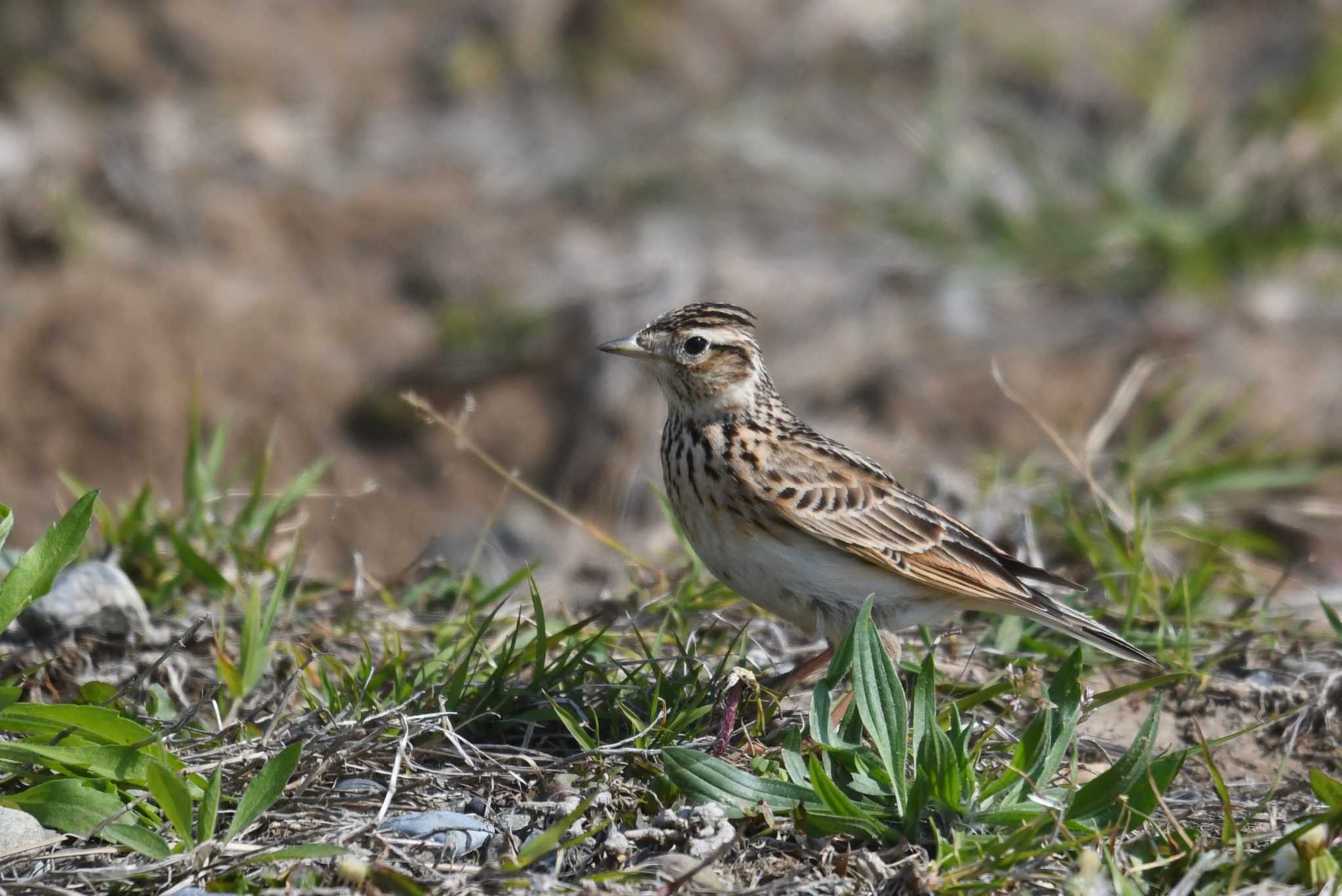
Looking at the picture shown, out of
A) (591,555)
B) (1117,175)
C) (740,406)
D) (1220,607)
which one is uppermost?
(1117,175)

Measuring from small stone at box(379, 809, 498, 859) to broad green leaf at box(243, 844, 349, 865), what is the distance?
224 millimetres

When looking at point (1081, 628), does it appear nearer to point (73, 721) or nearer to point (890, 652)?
point (890, 652)

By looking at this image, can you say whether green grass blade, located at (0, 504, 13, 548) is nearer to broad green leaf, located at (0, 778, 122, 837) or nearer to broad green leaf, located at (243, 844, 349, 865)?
Result: broad green leaf, located at (0, 778, 122, 837)

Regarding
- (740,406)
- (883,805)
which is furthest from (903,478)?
(883,805)

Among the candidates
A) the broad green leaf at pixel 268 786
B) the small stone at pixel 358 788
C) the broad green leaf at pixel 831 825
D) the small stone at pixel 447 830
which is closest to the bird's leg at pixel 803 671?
the broad green leaf at pixel 831 825

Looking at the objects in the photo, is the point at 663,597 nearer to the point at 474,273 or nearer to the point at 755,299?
the point at 755,299

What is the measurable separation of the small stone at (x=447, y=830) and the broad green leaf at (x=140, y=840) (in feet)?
1.64

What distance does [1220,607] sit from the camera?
5535 mm

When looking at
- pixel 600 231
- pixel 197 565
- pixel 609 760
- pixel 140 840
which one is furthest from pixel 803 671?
pixel 600 231

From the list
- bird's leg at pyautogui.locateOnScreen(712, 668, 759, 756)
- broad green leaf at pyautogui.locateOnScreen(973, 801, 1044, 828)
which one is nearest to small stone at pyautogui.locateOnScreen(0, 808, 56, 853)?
bird's leg at pyautogui.locateOnScreen(712, 668, 759, 756)

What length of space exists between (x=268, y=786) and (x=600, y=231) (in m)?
7.53

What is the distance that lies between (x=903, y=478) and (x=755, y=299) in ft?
9.19

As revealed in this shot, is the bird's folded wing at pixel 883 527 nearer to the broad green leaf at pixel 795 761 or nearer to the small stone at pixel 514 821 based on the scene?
the broad green leaf at pixel 795 761

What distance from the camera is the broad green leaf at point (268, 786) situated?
11.7 feet
